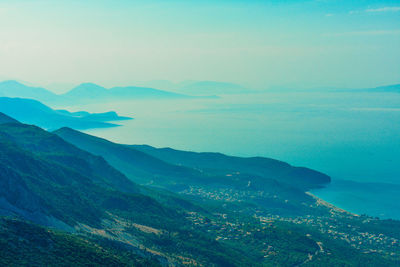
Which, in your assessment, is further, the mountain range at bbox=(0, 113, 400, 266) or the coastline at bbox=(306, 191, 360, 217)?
the coastline at bbox=(306, 191, 360, 217)

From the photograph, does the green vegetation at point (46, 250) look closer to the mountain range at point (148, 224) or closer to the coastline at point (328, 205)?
the mountain range at point (148, 224)

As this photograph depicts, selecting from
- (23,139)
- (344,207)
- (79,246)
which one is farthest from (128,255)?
(344,207)

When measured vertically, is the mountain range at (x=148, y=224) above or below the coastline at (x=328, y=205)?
below

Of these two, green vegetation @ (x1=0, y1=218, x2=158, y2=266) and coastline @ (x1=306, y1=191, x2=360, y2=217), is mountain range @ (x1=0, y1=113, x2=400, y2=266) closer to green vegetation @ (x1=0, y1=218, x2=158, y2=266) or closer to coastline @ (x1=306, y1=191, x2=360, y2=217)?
green vegetation @ (x1=0, y1=218, x2=158, y2=266)

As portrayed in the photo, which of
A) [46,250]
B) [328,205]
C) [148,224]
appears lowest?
[46,250]

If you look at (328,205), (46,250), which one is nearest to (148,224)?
(46,250)

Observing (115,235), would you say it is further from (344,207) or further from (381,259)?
(344,207)

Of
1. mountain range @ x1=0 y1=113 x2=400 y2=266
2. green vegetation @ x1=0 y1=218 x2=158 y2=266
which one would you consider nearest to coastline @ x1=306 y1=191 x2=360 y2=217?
mountain range @ x1=0 y1=113 x2=400 y2=266

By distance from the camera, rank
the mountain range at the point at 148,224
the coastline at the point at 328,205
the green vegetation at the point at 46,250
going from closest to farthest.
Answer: the green vegetation at the point at 46,250
the mountain range at the point at 148,224
the coastline at the point at 328,205

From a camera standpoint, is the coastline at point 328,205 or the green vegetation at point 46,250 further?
the coastline at point 328,205

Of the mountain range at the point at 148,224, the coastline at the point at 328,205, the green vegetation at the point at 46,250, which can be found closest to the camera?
the green vegetation at the point at 46,250

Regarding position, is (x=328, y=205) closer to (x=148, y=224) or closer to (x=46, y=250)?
(x=148, y=224)

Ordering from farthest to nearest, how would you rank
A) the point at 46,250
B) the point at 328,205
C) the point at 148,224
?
1. the point at 328,205
2. the point at 148,224
3. the point at 46,250

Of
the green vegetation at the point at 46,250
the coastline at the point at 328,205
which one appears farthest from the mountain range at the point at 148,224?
the coastline at the point at 328,205
